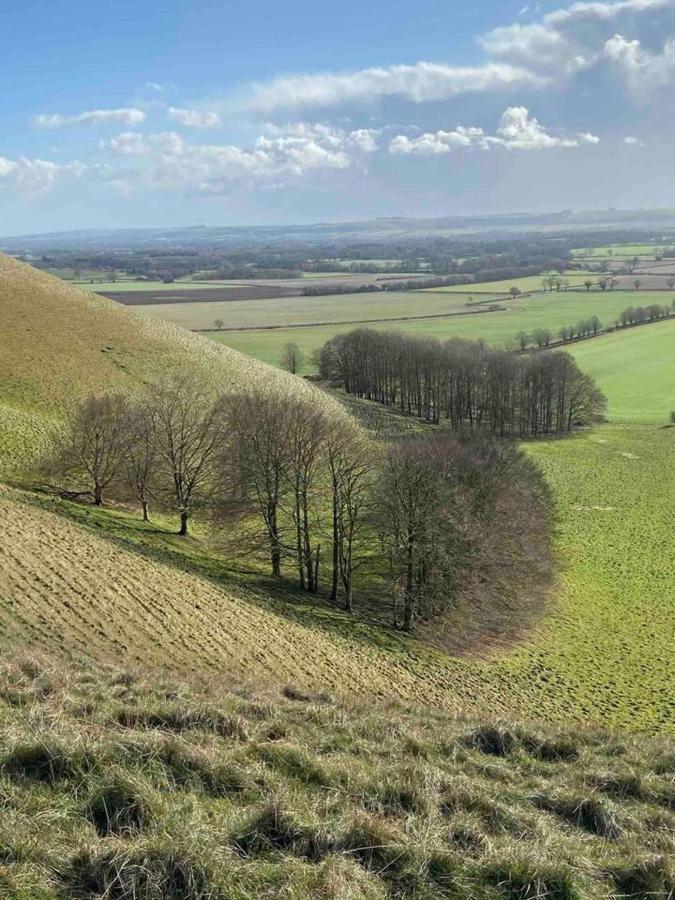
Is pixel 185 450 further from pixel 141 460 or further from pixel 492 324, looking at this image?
pixel 492 324

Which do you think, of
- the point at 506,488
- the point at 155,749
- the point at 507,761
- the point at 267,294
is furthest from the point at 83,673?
the point at 267,294

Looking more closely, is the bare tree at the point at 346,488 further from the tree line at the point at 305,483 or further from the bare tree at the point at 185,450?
the bare tree at the point at 185,450

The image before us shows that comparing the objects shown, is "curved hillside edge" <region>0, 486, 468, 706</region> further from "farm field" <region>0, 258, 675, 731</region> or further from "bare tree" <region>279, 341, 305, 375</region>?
"bare tree" <region>279, 341, 305, 375</region>

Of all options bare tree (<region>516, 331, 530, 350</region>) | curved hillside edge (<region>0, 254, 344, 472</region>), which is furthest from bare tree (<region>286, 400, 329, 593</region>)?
bare tree (<region>516, 331, 530, 350</region>)

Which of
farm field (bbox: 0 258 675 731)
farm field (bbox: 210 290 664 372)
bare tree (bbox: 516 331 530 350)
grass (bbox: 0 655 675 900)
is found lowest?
farm field (bbox: 0 258 675 731)

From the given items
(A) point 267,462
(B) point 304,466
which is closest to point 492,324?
(B) point 304,466
